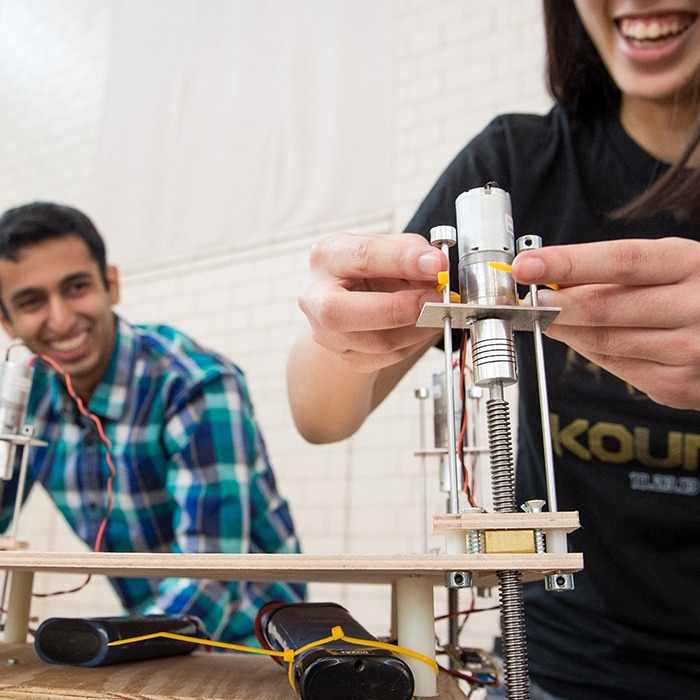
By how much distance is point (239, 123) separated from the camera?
11.0ft

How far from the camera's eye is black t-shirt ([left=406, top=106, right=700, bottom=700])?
79 cm

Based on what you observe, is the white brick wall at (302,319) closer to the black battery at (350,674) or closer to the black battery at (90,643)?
the black battery at (90,643)

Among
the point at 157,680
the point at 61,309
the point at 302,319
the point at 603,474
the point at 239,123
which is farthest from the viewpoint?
the point at 239,123

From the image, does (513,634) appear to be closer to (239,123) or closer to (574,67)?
(574,67)

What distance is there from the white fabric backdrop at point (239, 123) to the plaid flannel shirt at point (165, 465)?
154cm

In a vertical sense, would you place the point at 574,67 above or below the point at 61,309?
above

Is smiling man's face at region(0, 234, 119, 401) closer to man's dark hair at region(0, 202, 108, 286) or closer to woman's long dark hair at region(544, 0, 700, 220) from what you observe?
man's dark hair at region(0, 202, 108, 286)

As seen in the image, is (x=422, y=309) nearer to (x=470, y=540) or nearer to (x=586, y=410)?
(x=470, y=540)

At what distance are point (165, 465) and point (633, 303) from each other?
123 centimetres

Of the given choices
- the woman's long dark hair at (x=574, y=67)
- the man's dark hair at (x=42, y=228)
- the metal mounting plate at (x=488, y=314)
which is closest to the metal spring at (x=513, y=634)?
the metal mounting plate at (x=488, y=314)

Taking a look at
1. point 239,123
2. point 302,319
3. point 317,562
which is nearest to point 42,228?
point 302,319

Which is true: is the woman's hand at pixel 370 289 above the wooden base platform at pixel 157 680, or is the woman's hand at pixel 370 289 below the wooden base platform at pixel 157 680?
above

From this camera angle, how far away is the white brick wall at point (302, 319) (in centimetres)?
267

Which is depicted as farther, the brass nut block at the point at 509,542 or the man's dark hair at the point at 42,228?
the man's dark hair at the point at 42,228
